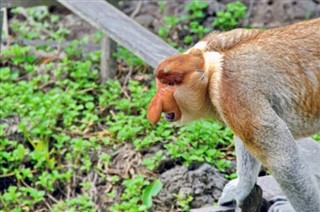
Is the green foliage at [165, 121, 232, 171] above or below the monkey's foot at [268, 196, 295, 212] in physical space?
below

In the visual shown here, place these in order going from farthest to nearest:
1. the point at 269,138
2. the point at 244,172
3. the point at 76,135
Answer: the point at 76,135 < the point at 244,172 < the point at 269,138

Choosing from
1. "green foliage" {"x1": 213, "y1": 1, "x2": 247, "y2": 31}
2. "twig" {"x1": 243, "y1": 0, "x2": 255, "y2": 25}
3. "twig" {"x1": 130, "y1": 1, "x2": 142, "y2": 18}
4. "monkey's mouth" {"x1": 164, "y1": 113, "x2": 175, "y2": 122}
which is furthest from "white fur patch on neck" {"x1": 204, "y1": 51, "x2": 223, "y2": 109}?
"twig" {"x1": 130, "y1": 1, "x2": 142, "y2": 18}

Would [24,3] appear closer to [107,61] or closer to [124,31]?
[107,61]

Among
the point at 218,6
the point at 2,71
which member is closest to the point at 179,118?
the point at 2,71

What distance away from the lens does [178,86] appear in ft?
16.0

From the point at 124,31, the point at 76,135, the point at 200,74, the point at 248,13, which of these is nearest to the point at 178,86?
the point at 200,74

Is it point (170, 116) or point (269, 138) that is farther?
point (170, 116)

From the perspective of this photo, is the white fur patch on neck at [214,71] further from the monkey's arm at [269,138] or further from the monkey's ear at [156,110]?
the monkey's ear at [156,110]

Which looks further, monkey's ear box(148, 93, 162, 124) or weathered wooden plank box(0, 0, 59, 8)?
weathered wooden plank box(0, 0, 59, 8)

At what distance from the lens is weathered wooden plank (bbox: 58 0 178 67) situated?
6.73 metres

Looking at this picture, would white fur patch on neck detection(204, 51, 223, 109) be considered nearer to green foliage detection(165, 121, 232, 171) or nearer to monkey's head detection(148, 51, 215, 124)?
monkey's head detection(148, 51, 215, 124)

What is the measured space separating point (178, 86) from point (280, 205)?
1312 millimetres

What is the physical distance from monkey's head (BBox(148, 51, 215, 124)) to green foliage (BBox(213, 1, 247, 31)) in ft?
11.9

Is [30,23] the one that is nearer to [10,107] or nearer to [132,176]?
[10,107]
